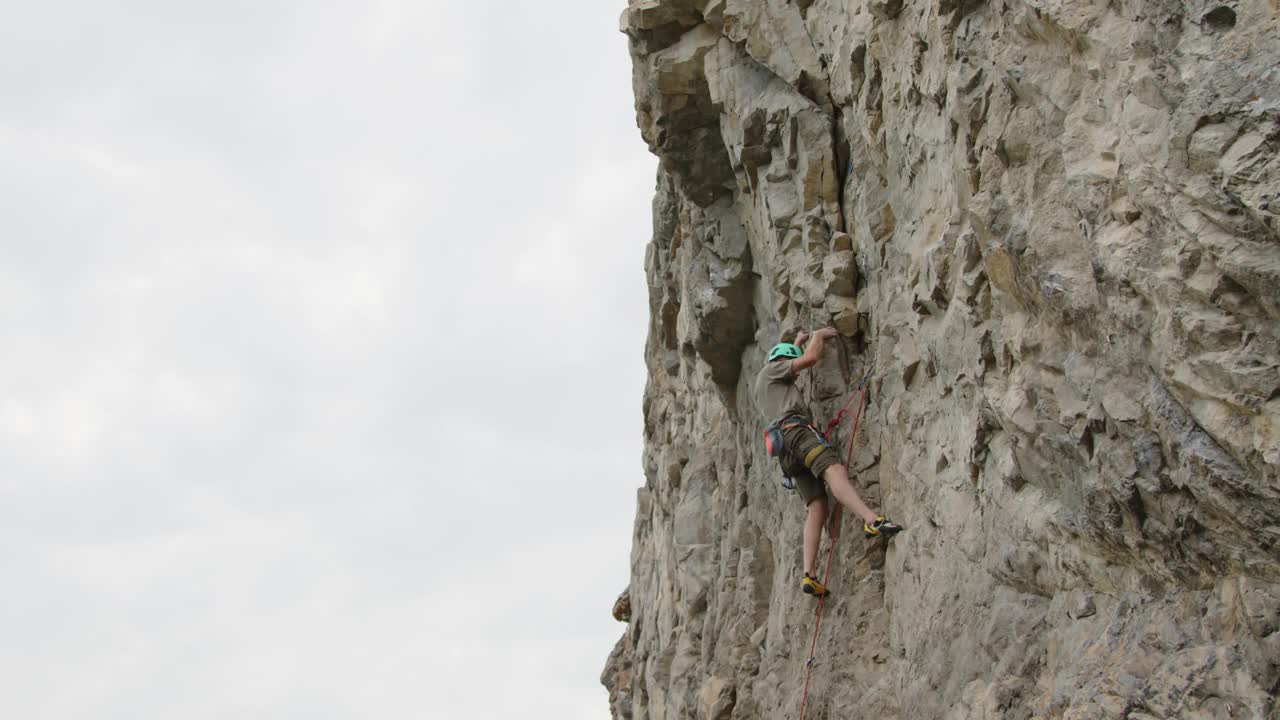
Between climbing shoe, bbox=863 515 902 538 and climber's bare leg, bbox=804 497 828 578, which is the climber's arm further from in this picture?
climbing shoe, bbox=863 515 902 538

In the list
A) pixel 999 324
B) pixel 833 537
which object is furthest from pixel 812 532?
pixel 999 324

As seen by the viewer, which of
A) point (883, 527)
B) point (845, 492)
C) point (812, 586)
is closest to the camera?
point (883, 527)

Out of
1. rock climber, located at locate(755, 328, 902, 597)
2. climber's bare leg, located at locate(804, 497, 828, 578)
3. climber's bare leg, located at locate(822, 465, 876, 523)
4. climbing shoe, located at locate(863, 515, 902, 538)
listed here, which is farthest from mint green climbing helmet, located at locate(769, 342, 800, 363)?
climbing shoe, located at locate(863, 515, 902, 538)

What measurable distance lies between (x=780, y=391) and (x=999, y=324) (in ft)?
10.7

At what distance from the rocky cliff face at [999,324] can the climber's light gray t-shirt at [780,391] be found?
268mm

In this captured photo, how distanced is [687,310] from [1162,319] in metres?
8.86

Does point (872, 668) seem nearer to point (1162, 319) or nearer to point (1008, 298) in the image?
point (1008, 298)

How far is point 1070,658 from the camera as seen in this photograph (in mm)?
6785

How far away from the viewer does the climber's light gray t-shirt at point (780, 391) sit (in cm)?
1066

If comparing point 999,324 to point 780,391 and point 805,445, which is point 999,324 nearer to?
point 805,445

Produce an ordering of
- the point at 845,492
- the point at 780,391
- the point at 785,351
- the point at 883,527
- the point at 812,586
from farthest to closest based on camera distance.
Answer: the point at 785,351 → the point at 780,391 → the point at 812,586 → the point at 845,492 → the point at 883,527

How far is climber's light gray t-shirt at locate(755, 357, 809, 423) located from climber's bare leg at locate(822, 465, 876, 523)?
0.78 metres

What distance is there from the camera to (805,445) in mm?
10328

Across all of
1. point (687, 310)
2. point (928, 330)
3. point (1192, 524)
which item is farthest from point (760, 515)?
point (1192, 524)
